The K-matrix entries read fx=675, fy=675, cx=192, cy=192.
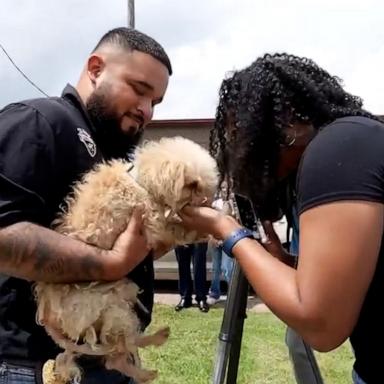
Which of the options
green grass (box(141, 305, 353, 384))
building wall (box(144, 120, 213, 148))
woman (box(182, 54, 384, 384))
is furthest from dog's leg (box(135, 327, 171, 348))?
building wall (box(144, 120, 213, 148))

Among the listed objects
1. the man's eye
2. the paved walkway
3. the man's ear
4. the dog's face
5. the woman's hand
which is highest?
the man's ear

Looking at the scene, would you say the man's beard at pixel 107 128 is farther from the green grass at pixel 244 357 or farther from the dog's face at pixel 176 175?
the green grass at pixel 244 357

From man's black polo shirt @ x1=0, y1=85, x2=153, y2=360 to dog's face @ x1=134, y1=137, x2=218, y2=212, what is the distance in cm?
17

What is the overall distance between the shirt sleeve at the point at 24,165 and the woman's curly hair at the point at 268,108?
18.8 inches

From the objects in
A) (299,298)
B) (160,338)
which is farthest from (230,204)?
(299,298)

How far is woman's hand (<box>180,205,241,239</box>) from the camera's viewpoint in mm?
1683

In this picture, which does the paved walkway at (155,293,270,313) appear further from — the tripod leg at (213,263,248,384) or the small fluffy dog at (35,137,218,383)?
the small fluffy dog at (35,137,218,383)

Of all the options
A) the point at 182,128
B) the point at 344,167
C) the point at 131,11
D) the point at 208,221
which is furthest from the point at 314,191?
the point at 131,11

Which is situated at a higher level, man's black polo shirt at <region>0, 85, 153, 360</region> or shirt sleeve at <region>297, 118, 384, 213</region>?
shirt sleeve at <region>297, 118, 384, 213</region>

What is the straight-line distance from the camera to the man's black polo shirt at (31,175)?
1.72 metres

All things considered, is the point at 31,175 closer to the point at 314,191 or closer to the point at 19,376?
the point at 19,376

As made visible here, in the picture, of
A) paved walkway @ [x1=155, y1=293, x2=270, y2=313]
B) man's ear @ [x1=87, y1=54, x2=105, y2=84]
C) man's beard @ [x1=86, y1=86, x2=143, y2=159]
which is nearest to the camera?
man's beard @ [x1=86, y1=86, x2=143, y2=159]

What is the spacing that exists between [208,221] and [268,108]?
0.34m

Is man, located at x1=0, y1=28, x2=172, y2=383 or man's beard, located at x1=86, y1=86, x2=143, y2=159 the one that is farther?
man's beard, located at x1=86, y1=86, x2=143, y2=159
